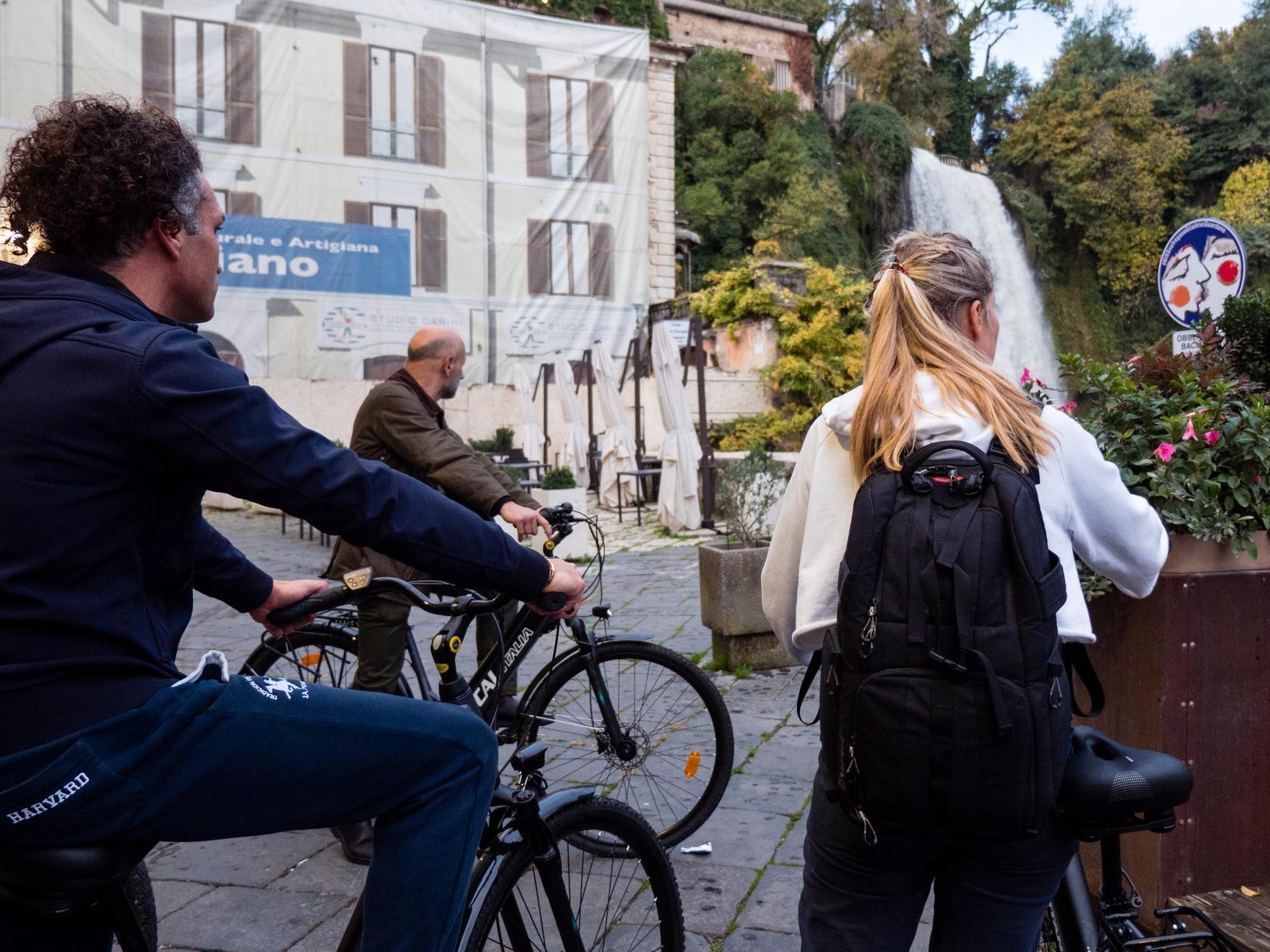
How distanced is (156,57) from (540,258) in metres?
8.23

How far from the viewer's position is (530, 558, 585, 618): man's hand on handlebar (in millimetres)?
1910

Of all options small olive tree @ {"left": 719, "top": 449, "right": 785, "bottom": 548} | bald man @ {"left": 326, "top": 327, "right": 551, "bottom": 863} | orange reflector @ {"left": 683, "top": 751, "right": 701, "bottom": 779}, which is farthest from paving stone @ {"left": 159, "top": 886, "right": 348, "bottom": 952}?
small olive tree @ {"left": 719, "top": 449, "right": 785, "bottom": 548}

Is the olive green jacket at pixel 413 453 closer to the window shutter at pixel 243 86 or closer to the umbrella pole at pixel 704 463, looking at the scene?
the umbrella pole at pixel 704 463

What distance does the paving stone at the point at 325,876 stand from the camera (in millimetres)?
3520

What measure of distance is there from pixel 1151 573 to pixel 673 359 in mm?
12125

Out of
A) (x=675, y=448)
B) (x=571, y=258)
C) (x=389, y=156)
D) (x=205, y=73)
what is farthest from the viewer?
(x=571, y=258)

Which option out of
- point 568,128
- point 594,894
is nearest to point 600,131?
point 568,128

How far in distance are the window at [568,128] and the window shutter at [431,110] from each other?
1.88 metres

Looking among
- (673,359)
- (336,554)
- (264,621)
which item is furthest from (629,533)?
(264,621)

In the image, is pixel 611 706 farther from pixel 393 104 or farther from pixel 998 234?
pixel 998 234

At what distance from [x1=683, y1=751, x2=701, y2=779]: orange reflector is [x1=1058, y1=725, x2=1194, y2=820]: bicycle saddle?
2.02 metres

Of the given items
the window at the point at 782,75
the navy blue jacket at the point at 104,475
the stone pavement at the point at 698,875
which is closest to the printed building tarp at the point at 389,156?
the window at the point at 782,75

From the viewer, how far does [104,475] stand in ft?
5.01

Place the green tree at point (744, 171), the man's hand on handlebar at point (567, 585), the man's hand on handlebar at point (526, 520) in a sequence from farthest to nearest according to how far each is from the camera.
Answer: the green tree at point (744, 171) < the man's hand on handlebar at point (526, 520) < the man's hand on handlebar at point (567, 585)
